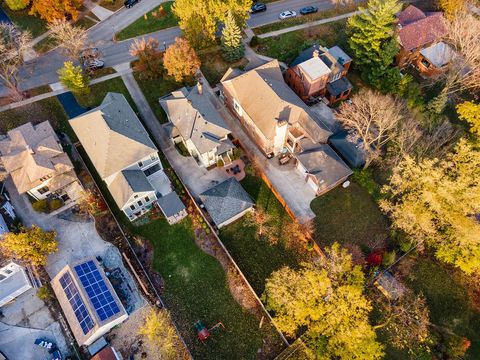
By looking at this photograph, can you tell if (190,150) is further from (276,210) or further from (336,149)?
(336,149)

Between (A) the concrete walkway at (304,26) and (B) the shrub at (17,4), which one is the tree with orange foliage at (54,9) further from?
(A) the concrete walkway at (304,26)

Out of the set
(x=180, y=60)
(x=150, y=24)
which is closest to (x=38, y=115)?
(x=180, y=60)

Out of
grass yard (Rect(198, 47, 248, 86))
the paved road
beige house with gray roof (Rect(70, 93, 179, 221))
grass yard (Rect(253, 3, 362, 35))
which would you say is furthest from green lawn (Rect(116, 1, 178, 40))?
beige house with gray roof (Rect(70, 93, 179, 221))

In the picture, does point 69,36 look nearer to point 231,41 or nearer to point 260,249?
point 231,41

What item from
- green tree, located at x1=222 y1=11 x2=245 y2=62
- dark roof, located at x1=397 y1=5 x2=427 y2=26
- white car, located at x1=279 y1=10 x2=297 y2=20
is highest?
white car, located at x1=279 y1=10 x2=297 y2=20

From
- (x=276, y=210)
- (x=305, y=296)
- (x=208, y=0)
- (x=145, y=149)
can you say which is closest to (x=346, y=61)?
(x=208, y=0)

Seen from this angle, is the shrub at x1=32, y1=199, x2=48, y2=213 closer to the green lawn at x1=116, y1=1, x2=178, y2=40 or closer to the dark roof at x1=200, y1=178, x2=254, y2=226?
the dark roof at x1=200, y1=178, x2=254, y2=226

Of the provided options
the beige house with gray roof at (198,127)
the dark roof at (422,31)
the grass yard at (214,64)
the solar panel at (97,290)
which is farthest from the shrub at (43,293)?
the dark roof at (422,31)

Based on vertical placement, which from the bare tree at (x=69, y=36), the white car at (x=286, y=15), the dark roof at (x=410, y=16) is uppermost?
the bare tree at (x=69, y=36)
